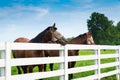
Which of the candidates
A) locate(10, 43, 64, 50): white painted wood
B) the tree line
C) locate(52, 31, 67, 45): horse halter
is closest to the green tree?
the tree line

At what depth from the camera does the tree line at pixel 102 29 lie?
3282 inches

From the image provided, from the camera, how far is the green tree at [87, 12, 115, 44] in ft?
274

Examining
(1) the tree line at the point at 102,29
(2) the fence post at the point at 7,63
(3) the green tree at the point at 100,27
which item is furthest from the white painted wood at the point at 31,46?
(3) the green tree at the point at 100,27

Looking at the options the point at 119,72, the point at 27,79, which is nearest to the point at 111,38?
the point at 119,72

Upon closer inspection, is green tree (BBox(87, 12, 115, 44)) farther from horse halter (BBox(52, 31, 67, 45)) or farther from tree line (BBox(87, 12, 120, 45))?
horse halter (BBox(52, 31, 67, 45))

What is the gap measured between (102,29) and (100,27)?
3.77 feet

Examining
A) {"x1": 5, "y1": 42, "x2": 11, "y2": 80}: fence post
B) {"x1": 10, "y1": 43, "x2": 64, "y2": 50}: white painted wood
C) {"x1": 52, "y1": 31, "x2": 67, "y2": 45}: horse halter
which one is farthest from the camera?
{"x1": 52, "y1": 31, "x2": 67, "y2": 45}: horse halter

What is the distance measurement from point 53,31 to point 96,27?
7944 cm

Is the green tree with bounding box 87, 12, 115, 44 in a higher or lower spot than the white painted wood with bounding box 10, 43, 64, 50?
higher

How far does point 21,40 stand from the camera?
12.1 m

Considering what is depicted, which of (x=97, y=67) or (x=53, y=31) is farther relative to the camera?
(x=97, y=67)

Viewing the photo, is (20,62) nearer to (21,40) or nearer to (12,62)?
(12,62)

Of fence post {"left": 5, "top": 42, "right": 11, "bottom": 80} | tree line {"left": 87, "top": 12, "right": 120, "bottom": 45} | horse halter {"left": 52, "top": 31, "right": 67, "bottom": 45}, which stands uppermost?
tree line {"left": 87, "top": 12, "right": 120, "bottom": 45}

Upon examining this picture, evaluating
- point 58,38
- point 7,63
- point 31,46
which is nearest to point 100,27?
point 58,38
